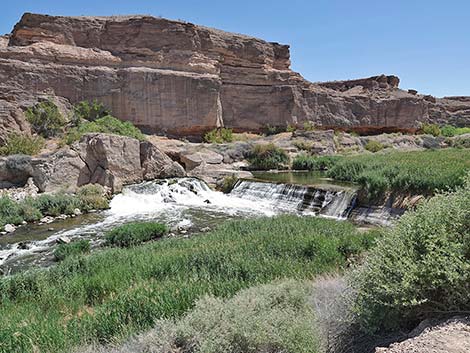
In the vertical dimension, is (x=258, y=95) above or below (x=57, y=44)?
below

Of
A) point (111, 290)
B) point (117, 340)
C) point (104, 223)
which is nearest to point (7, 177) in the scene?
point (104, 223)

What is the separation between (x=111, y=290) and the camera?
557 cm

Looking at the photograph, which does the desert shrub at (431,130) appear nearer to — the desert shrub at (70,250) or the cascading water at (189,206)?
the cascading water at (189,206)

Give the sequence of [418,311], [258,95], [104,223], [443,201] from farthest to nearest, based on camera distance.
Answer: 1. [258,95]
2. [104,223]
3. [443,201]
4. [418,311]

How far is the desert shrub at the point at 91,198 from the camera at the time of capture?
15141 millimetres

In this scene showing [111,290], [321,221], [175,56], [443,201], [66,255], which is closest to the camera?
[443,201]

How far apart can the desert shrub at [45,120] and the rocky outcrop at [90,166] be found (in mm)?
8694

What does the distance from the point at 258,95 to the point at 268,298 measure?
129 feet

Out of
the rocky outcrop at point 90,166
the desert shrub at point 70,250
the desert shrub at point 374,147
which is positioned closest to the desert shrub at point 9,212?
the rocky outcrop at point 90,166

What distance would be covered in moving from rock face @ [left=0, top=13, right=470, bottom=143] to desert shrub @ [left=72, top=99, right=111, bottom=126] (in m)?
0.93

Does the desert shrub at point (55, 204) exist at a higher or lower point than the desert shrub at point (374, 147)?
lower

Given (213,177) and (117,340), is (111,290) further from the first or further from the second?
(213,177)

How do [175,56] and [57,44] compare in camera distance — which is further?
[175,56]

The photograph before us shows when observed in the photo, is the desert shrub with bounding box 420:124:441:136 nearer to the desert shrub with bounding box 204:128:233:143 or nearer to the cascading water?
the desert shrub with bounding box 204:128:233:143
